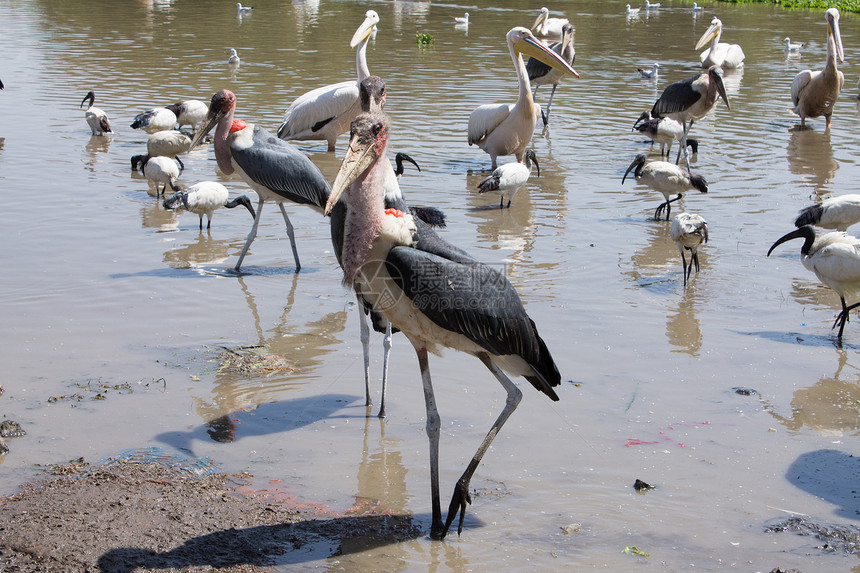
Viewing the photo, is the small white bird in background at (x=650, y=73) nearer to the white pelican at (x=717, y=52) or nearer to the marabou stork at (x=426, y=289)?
the white pelican at (x=717, y=52)

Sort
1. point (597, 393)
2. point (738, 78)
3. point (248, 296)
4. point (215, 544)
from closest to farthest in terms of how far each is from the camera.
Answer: point (215, 544)
point (597, 393)
point (248, 296)
point (738, 78)

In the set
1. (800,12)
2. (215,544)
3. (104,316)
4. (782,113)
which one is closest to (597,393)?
(215,544)

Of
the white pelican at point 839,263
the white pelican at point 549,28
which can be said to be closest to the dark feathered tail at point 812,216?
the white pelican at point 839,263

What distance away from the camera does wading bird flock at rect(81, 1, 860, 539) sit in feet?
12.8

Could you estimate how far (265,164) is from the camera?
7.70 meters

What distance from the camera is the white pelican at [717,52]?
65.0 feet

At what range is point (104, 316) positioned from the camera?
6539mm

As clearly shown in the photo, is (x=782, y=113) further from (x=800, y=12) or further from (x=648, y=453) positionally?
(x=800, y=12)

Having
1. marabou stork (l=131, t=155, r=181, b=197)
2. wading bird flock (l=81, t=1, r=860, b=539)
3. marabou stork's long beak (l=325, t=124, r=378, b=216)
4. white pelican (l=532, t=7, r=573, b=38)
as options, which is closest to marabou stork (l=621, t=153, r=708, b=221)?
wading bird flock (l=81, t=1, r=860, b=539)

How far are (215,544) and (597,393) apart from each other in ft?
8.59

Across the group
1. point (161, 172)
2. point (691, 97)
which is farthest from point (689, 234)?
point (161, 172)

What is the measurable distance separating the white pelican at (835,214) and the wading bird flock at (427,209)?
0.01 meters

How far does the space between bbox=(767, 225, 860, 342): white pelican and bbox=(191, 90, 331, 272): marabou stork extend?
384cm

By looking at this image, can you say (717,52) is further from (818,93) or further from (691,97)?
(691,97)
